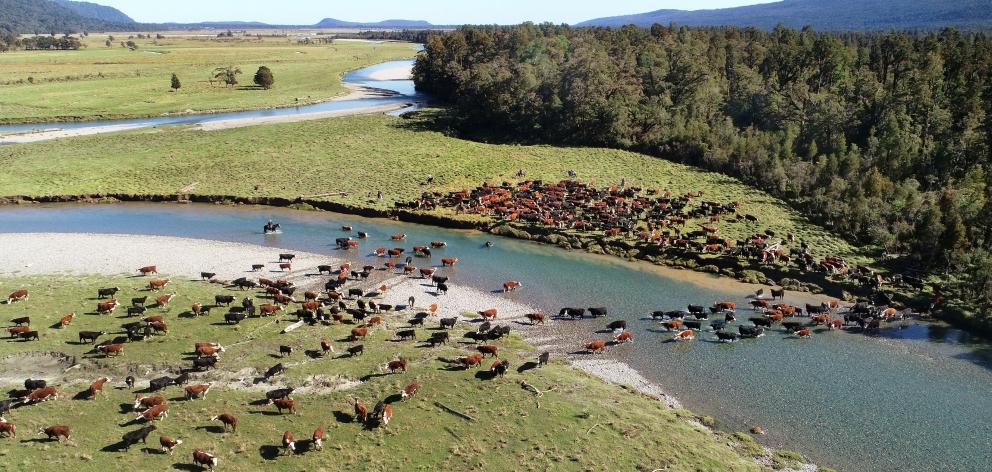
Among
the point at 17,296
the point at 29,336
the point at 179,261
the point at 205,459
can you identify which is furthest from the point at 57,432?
the point at 179,261

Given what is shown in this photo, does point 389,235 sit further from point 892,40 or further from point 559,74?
point 892,40

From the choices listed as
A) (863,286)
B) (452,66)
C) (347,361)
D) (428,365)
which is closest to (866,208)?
(863,286)

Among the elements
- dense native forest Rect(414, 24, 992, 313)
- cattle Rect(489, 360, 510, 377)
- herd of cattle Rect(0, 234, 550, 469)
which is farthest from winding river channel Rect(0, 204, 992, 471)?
dense native forest Rect(414, 24, 992, 313)

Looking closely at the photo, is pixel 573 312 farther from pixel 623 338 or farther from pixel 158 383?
pixel 158 383

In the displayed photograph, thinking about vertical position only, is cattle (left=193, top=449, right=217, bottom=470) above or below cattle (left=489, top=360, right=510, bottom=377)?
above

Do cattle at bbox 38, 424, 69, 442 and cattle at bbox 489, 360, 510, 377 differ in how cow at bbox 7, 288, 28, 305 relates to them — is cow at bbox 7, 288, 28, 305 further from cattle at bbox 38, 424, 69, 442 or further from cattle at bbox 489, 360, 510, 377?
cattle at bbox 489, 360, 510, 377
